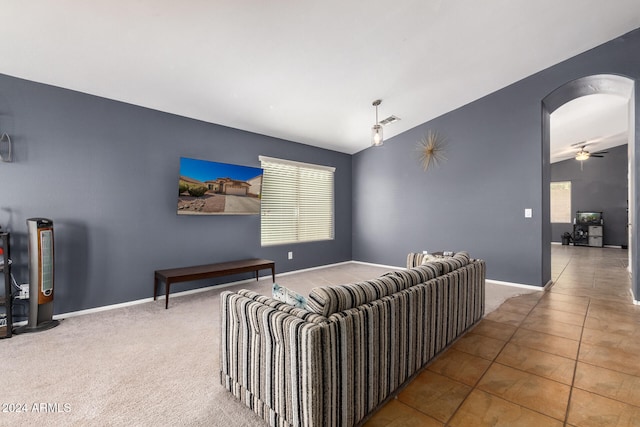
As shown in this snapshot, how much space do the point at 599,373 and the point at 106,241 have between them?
473 cm

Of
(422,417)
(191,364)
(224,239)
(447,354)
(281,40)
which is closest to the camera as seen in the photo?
(422,417)

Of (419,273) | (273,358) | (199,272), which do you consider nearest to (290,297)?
(273,358)

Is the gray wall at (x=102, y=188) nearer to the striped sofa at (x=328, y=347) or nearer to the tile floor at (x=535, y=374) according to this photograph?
the striped sofa at (x=328, y=347)

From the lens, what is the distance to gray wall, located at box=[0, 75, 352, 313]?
2924 mm

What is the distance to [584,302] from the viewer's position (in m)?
3.56

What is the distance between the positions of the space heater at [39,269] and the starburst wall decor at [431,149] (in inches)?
211

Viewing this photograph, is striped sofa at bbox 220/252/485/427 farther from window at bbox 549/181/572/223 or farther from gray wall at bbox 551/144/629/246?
window at bbox 549/181/572/223

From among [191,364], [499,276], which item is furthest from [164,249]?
[499,276]

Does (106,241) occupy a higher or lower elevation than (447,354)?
higher

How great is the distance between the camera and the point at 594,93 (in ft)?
13.8

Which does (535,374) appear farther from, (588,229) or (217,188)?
(588,229)

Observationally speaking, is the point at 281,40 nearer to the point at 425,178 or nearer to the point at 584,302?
the point at 425,178

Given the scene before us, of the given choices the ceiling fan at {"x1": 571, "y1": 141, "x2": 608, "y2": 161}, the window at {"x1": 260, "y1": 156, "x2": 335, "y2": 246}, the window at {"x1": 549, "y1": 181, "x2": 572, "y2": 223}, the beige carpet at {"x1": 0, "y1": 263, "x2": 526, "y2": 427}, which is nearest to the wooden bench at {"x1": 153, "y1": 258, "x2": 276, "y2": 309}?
the beige carpet at {"x1": 0, "y1": 263, "x2": 526, "y2": 427}

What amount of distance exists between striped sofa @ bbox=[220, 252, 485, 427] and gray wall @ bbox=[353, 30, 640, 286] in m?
3.10
